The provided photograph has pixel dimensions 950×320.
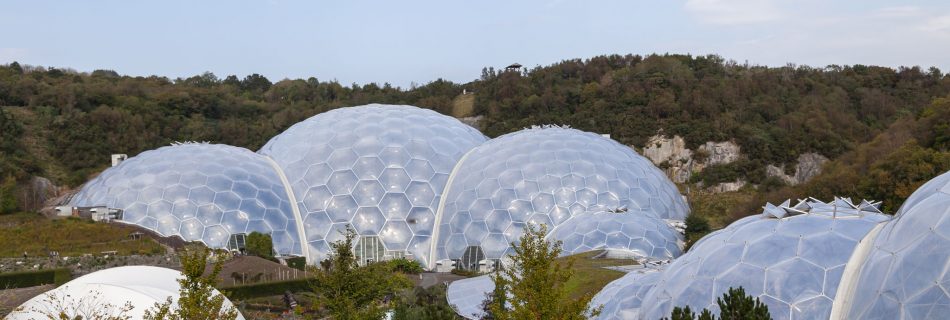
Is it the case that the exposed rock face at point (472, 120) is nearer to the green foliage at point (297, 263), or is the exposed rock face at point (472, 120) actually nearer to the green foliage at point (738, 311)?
the green foliage at point (297, 263)

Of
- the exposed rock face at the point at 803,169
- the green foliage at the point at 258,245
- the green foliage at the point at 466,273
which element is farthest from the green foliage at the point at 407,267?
the exposed rock face at the point at 803,169

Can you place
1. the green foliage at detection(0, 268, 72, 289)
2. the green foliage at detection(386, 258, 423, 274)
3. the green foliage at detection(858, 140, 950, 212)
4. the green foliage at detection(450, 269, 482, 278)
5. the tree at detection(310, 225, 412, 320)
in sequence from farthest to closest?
the green foliage at detection(386, 258, 423, 274)
the green foliage at detection(450, 269, 482, 278)
the green foliage at detection(858, 140, 950, 212)
the green foliage at detection(0, 268, 72, 289)
the tree at detection(310, 225, 412, 320)

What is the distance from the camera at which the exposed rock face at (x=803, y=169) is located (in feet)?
152

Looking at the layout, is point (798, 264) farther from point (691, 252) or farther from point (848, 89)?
point (848, 89)

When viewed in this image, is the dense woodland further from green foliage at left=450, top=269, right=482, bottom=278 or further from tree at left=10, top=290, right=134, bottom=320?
tree at left=10, top=290, right=134, bottom=320

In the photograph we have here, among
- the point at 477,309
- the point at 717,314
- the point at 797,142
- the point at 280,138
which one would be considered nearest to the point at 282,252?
the point at 280,138

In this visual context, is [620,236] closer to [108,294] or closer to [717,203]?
[108,294]

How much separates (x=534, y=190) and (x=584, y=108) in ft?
82.2

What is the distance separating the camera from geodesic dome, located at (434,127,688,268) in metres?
28.4

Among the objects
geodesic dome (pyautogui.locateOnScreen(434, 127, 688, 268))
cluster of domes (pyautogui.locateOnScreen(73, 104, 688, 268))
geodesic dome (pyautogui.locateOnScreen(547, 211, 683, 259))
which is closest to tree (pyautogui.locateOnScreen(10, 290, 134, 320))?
geodesic dome (pyautogui.locateOnScreen(547, 211, 683, 259))

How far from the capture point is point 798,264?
13023mm

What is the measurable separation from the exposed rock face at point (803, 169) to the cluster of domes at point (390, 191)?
15985 mm

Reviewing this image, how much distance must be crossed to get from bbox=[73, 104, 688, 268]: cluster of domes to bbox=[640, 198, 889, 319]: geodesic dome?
473 inches

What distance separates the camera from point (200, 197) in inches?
1155
